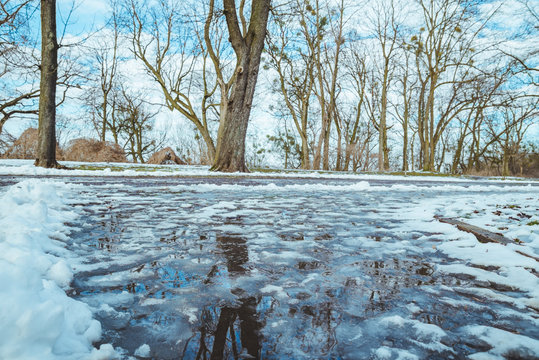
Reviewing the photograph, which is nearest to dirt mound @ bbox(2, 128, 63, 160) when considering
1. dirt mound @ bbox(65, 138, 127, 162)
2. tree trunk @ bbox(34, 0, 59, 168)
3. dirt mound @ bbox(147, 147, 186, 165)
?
dirt mound @ bbox(65, 138, 127, 162)

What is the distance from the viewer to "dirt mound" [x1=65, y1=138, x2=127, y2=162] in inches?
651

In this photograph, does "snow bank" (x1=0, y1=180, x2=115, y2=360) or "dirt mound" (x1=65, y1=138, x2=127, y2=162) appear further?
"dirt mound" (x1=65, y1=138, x2=127, y2=162)

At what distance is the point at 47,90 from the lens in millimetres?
7684

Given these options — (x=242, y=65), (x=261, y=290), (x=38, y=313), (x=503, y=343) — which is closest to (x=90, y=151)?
(x=242, y=65)

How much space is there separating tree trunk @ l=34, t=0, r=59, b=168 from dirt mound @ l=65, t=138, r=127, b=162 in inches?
380

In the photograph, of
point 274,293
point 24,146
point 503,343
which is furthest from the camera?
point 24,146

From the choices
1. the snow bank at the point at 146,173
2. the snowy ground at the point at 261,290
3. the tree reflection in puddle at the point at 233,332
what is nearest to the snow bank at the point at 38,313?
the snowy ground at the point at 261,290

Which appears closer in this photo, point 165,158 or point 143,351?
point 143,351

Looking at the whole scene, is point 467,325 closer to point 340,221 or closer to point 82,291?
point 82,291

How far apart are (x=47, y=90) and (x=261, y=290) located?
8.85m

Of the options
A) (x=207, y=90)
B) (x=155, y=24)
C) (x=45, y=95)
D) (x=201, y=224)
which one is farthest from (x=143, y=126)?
(x=201, y=224)

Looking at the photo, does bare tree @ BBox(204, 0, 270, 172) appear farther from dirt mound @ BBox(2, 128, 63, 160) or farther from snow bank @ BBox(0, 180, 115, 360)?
dirt mound @ BBox(2, 128, 63, 160)

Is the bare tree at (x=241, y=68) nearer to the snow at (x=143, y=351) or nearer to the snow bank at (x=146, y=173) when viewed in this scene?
the snow bank at (x=146, y=173)

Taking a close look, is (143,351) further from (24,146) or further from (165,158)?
(165,158)
